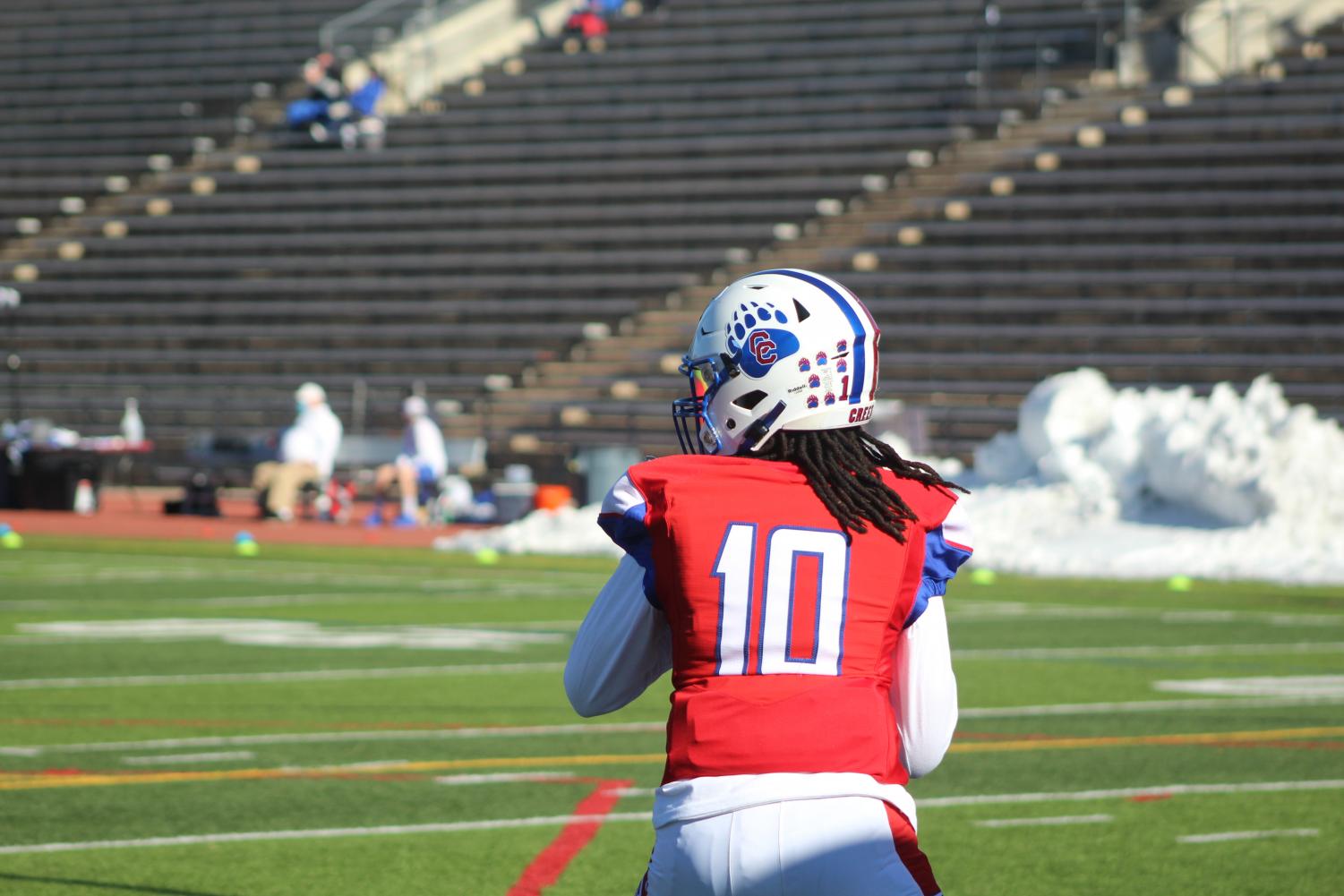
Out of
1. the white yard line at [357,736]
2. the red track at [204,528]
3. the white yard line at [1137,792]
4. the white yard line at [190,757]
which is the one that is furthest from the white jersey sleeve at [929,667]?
the red track at [204,528]

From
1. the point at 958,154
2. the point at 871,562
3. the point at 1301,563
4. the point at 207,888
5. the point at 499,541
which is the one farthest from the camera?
the point at 958,154

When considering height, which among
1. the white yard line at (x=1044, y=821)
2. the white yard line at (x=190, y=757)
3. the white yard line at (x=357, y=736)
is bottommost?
the white yard line at (x=357, y=736)

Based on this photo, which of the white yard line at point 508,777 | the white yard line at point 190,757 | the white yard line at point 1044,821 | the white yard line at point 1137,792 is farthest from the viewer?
the white yard line at point 190,757

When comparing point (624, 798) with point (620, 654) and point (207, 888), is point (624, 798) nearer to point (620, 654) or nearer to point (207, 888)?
point (207, 888)

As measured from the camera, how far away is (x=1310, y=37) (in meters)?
32.2

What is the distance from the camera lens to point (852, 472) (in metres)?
3.35

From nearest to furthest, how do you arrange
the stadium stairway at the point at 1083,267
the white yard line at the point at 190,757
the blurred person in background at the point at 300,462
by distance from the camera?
the white yard line at the point at 190,757 < the blurred person in background at the point at 300,462 < the stadium stairway at the point at 1083,267

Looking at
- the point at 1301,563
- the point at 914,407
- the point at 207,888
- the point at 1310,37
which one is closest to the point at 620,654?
the point at 207,888

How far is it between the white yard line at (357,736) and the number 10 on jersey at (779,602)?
6191 millimetres

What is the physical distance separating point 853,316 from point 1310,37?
3103cm

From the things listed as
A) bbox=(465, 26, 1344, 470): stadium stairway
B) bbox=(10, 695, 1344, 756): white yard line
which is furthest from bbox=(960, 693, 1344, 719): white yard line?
bbox=(465, 26, 1344, 470): stadium stairway

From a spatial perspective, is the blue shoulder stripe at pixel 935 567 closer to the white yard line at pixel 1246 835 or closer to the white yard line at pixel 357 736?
the white yard line at pixel 1246 835

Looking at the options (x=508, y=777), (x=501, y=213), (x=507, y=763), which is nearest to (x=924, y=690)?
(x=508, y=777)

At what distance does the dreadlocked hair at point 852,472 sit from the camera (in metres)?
3.28
